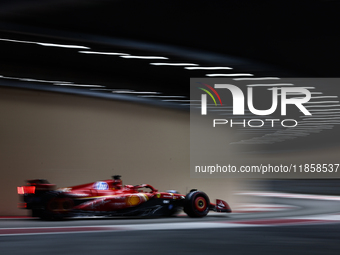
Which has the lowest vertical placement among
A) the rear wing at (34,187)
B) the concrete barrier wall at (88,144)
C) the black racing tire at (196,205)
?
the black racing tire at (196,205)

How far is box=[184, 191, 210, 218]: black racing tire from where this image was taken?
30.7 ft

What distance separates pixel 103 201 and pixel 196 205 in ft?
6.88

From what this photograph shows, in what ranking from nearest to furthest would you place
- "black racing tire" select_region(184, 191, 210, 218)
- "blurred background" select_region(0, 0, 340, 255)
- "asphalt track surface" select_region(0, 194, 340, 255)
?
"asphalt track surface" select_region(0, 194, 340, 255) < "blurred background" select_region(0, 0, 340, 255) < "black racing tire" select_region(184, 191, 210, 218)

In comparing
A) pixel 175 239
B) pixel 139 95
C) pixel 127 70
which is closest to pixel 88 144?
pixel 139 95

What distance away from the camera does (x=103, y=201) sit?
350 inches

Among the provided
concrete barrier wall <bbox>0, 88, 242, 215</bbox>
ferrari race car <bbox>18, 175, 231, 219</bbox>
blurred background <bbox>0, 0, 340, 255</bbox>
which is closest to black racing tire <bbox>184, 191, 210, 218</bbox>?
ferrari race car <bbox>18, 175, 231, 219</bbox>

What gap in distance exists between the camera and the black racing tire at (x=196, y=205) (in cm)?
937

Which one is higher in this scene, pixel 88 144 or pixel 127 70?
pixel 127 70

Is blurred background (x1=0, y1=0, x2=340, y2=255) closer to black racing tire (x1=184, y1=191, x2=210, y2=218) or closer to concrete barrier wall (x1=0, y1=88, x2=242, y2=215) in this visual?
concrete barrier wall (x1=0, y1=88, x2=242, y2=215)

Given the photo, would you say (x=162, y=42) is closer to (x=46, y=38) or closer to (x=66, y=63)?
(x=46, y=38)

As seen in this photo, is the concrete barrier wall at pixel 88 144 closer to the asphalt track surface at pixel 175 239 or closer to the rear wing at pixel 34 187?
the rear wing at pixel 34 187

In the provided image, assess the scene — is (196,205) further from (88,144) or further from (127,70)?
(127,70)

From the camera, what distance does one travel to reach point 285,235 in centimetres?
620

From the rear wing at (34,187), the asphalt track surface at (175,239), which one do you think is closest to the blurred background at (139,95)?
the asphalt track surface at (175,239)
